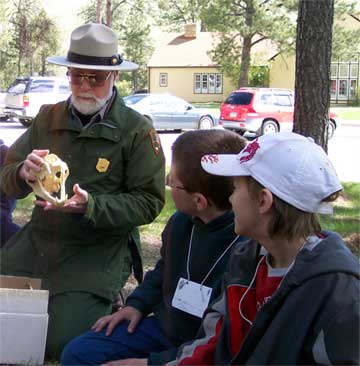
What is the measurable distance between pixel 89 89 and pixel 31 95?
1772cm

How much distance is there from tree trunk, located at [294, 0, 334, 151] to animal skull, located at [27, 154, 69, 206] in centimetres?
375

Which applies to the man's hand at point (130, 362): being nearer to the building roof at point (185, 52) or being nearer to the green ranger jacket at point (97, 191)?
the green ranger jacket at point (97, 191)

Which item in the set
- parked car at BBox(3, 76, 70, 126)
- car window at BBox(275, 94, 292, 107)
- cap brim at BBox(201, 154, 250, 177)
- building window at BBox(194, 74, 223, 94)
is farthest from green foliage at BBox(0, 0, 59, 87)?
cap brim at BBox(201, 154, 250, 177)

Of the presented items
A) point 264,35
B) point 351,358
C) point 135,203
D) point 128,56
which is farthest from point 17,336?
point 128,56

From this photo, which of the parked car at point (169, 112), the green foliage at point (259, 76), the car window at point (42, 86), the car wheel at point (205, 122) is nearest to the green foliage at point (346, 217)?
the parked car at point (169, 112)

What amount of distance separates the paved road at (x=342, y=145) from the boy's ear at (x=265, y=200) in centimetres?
760

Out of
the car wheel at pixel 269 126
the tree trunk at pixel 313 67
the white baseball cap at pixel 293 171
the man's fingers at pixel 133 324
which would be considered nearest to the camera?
the white baseball cap at pixel 293 171

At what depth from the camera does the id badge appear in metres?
2.54

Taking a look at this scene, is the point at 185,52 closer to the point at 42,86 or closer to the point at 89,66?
the point at 42,86

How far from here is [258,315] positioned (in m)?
1.89

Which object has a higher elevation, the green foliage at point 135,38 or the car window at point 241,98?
the green foliage at point 135,38

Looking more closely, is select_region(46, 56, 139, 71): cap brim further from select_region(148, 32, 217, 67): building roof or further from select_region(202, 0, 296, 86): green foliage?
select_region(148, 32, 217, 67): building roof

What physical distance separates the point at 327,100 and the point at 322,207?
15.7 feet

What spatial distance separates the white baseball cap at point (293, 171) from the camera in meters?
1.94
